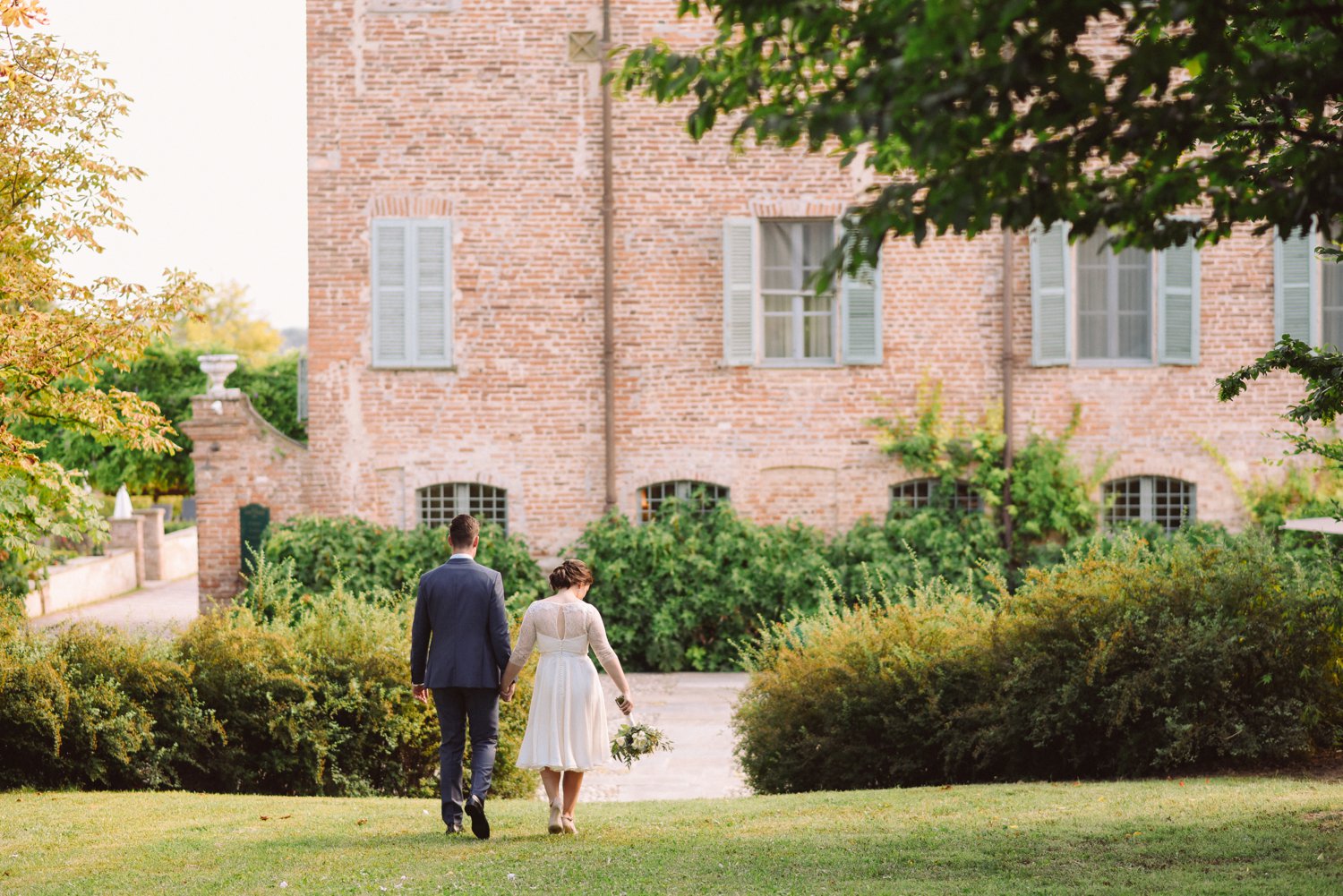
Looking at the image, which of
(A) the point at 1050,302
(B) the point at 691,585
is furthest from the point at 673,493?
(A) the point at 1050,302

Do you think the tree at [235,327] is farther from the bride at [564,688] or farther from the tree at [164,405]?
the bride at [564,688]

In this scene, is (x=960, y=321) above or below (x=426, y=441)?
above

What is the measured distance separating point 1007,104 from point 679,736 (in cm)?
992

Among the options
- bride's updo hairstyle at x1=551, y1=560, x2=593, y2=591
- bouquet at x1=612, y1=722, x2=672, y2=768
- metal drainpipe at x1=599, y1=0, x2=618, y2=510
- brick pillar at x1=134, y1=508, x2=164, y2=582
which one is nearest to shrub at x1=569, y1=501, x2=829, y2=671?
metal drainpipe at x1=599, y1=0, x2=618, y2=510

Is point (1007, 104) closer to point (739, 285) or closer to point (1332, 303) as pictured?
point (739, 285)

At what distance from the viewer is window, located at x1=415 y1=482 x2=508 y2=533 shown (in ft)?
60.3

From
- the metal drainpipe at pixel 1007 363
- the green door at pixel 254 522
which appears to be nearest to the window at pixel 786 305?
the metal drainpipe at pixel 1007 363

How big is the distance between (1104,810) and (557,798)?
122 inches

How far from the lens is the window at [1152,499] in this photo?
18156 millimetres

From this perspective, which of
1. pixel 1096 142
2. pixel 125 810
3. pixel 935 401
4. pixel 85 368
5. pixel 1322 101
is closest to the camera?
pixel 1096 142

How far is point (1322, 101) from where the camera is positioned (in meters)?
5.19

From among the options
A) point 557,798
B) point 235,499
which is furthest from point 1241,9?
point 235,499

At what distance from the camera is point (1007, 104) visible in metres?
4.29

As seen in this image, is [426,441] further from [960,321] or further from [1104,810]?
[1104,810]
